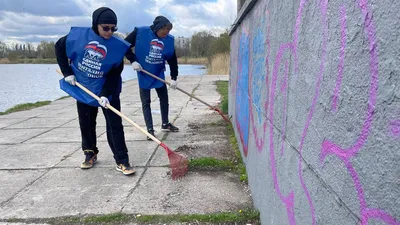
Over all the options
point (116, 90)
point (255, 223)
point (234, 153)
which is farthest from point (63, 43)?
point (255, 223)

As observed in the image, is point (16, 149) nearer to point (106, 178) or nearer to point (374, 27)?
point (106, 178)

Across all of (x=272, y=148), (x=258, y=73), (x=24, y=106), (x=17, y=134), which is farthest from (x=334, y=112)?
(x=24, y=106)

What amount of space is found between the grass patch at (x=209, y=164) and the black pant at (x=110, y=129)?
0.78 meters

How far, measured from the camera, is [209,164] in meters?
4.10

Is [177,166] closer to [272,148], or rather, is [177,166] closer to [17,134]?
[272,148]

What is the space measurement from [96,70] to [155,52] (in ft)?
5.09

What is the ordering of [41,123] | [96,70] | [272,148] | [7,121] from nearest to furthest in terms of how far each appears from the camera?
[272,148] < [96,70] < [41,123] < [7,121]

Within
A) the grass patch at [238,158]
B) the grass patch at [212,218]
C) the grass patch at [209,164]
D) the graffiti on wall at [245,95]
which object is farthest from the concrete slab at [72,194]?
the graffiti on wall at [245,95]

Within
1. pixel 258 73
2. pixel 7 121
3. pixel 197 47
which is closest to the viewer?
pixel 258 73

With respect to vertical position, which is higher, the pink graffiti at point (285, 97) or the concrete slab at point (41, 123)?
the pink graffiti at point (285, 97)

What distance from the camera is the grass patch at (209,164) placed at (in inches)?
160

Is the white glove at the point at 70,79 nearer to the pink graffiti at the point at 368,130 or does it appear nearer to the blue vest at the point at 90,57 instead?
the blue vest at the point at 90,57

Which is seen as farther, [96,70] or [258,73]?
[96,70]

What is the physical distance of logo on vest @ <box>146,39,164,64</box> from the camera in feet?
17.1
